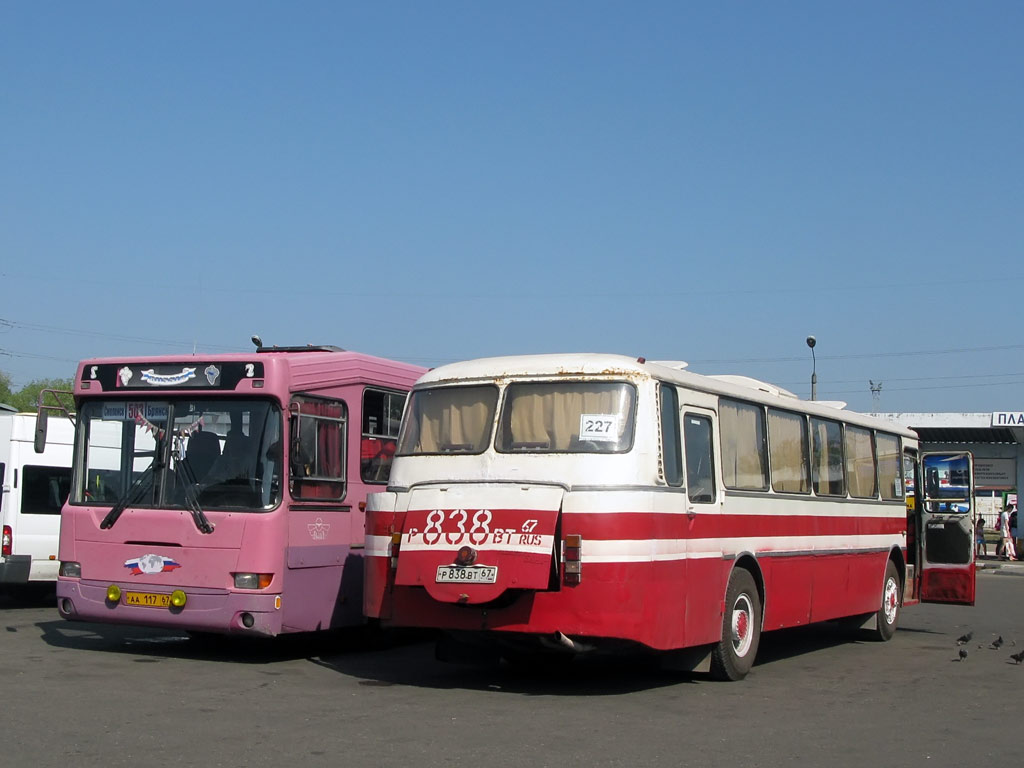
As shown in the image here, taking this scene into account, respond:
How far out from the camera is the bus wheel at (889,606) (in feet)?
53.7

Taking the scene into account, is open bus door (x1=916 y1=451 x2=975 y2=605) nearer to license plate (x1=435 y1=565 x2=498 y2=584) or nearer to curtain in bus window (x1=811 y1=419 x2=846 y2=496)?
curtain in bus window (x1=811 y1=419 x2=846 y2=496)

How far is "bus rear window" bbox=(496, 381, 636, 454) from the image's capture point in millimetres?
10445

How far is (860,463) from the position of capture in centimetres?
1591

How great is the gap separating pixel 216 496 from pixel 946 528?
10.3 metres

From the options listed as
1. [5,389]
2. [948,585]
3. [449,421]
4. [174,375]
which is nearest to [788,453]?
[449,421]

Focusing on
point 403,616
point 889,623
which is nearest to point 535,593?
point 403,616

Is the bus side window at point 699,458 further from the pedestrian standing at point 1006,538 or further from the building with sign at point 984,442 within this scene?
the building with sign at point 984,442

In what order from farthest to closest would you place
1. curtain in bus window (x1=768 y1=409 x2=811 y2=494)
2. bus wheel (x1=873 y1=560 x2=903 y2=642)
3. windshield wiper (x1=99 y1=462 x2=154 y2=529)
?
bus wheel (x1=873 y1=560 x2=903 y2=642) → curtain in bus window (x1=768 y1=409 x2=811 y2=494) → windshield wiper (x1=99 y1=462 x2=154 y2=529)

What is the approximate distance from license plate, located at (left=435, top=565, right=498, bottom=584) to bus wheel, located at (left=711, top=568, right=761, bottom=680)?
2.47 meters

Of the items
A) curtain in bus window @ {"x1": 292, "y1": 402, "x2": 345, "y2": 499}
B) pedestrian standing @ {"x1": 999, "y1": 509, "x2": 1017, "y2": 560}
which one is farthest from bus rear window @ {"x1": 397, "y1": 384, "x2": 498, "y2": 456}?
pedestrian standing @ {"x1": 999, "y1": 509, "x2": 1017, "y2": 560}

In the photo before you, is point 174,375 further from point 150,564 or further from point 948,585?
point 948,585

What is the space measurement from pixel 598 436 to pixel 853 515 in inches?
236

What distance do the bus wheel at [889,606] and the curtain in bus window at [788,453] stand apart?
332 centimetres

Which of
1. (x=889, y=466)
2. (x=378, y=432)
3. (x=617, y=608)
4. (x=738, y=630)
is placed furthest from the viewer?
(x=889, y=466)
